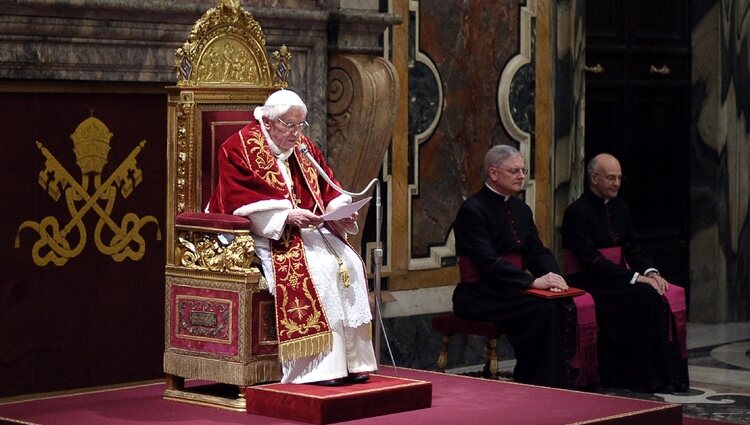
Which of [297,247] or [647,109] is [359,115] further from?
[647,109]

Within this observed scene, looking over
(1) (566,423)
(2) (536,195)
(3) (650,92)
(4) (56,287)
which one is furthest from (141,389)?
(3) (650,92)

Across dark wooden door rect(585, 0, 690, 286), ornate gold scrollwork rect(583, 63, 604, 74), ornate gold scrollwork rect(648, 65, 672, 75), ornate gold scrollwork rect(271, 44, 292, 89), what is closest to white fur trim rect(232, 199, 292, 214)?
ornate gold scrollwork rect(271, 44, 292, 89)

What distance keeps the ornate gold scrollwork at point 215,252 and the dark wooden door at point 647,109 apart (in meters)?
4.06

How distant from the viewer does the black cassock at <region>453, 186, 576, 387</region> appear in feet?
27.2

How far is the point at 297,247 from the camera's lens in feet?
22.9

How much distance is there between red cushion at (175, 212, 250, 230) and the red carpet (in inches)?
27.7

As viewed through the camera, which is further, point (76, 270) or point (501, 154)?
point (501, 154)

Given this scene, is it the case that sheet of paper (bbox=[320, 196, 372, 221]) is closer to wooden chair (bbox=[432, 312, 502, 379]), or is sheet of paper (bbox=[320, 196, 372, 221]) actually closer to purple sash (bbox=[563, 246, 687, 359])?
wooden chair (bbox=[432, 312, 502, 379])

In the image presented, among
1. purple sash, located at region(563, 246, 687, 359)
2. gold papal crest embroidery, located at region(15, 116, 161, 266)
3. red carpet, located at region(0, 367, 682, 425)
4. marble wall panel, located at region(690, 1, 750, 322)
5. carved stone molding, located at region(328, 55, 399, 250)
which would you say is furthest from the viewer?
marble wall panel, located at region(690, 1, 750, 322)

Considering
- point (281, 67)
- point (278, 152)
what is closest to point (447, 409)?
point (278, 152)

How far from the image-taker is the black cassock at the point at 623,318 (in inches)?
346

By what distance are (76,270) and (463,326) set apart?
6.06ft

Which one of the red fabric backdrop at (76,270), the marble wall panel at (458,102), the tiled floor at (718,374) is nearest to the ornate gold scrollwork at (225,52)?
the red fabric backdrop at (76,270)

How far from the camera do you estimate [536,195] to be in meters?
9.90
